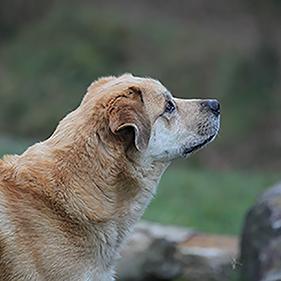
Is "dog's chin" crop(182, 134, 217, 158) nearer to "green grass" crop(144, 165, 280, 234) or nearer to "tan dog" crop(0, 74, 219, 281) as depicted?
"tan dog" crop(0, 74, 219, 281)

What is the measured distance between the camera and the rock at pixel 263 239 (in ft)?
21.1

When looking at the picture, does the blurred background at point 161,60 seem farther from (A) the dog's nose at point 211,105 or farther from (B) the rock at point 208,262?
(A) the dog's nose at point 211,105

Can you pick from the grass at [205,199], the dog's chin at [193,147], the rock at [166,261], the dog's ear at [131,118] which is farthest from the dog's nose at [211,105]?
the grass at [205,199]

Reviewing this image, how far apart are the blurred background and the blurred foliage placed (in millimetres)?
29

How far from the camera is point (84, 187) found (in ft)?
16.2

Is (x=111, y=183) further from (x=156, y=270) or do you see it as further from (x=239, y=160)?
(x=239, y=160)

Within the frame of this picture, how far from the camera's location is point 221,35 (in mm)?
25688

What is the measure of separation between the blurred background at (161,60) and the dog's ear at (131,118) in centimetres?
1131

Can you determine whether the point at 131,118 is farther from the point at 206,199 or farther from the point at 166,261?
the point at 206,199

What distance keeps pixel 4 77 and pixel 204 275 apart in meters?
19.7

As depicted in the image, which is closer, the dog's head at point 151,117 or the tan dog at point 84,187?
the tan dog at point 84,187

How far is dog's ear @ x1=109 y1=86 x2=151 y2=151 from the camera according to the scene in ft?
16.0

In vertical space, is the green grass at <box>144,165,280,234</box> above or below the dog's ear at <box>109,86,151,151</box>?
above

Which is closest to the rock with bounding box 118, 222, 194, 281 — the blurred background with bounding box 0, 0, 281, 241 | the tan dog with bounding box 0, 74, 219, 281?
the tan dog with bounding box 0, 74, 219, 281
